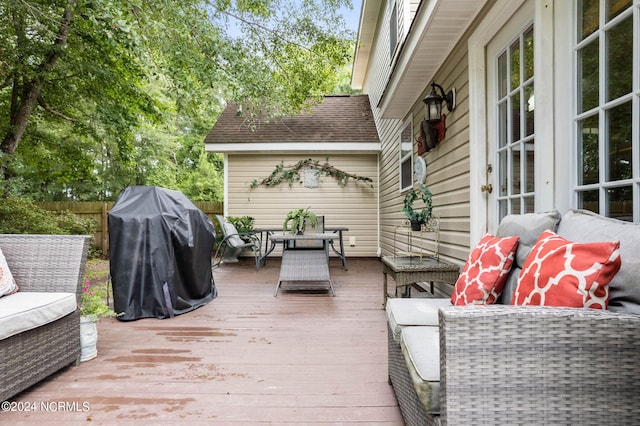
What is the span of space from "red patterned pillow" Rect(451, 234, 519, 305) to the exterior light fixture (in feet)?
6.69

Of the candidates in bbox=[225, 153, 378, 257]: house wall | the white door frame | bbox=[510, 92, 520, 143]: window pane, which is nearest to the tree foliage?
bbox=[225, 153, 378, 257]: house wall

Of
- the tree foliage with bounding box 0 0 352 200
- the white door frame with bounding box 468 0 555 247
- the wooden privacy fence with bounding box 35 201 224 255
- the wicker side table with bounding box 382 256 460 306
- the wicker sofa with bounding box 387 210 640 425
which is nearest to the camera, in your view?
the wicker sofa with bounding box 387 210 640 425

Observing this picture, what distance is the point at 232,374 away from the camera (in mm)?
2158

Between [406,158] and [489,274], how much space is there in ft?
12.4

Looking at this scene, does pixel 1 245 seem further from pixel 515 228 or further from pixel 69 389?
pixel 515 228

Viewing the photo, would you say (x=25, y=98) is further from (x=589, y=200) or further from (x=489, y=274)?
(x=589, y=200)

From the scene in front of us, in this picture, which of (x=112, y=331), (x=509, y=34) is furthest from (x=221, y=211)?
(x=509, y=34)

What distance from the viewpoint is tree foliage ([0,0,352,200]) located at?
474 cm

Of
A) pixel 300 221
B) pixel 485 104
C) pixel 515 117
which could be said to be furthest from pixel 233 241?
pixel 515 117

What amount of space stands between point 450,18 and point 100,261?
7495mm

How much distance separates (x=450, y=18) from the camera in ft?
9.39

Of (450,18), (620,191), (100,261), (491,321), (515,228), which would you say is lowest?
(100,261)

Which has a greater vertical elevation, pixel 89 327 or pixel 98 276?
pixel 89 327

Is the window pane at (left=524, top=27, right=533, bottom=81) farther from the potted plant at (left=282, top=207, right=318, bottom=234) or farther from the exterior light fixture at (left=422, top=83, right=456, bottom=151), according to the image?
the potted plant at (left=282, top=207, right=318, bottom=234)
